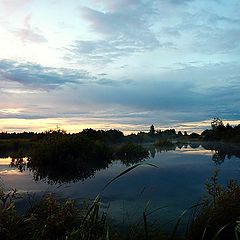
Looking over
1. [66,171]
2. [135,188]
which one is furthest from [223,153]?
[135,188]

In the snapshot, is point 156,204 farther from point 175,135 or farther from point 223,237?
point 175,135

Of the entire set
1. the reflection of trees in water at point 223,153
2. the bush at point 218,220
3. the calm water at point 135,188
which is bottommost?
the calm water at point 135,188

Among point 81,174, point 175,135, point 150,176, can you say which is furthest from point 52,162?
point 175,135

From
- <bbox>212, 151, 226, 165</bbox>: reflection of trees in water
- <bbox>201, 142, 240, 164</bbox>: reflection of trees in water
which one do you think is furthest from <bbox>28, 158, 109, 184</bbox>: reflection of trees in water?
<bbox>201, 142, 240, 164</bbox>: reflection of trees in water

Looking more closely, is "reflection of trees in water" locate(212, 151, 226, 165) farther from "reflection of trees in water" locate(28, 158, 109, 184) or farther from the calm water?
"reflection of trees in water" locate(28, 158, 109, 184)

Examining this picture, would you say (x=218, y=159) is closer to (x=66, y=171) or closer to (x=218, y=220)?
(x=66, y=171)

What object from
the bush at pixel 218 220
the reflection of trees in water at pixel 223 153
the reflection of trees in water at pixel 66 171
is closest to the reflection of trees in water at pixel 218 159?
the reflection of trees in water at pixel 223 153

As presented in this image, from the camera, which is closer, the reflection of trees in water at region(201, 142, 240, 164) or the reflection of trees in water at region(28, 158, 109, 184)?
the reflection of trees in water at region(28, 158, 109, 184)

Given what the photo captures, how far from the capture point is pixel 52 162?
24.6m

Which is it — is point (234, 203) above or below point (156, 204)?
above

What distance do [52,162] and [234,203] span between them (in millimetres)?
18027

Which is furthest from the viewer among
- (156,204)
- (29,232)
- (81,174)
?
(81,174)

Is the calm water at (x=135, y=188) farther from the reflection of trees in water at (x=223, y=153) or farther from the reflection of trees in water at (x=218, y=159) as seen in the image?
the reflection of trees in water at (x=223, y=153)

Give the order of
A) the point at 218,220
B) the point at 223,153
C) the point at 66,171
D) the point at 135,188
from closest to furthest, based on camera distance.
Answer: the point at 218,220
the point at 135,188
the point at 66,171
the point at 223,153
